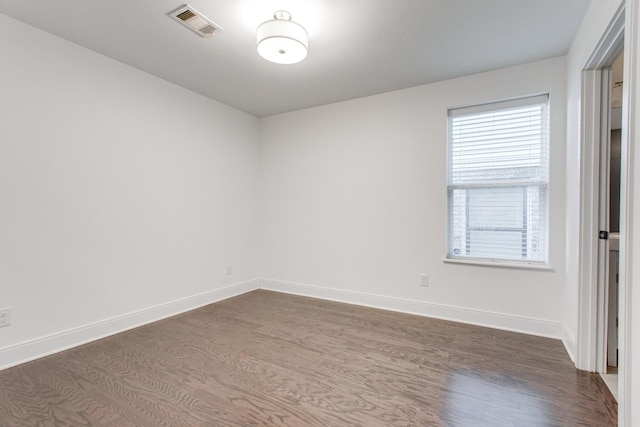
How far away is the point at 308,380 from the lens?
2027 mm

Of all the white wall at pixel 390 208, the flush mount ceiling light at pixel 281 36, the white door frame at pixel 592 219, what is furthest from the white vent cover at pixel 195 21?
the white door frame at pixel 592 219

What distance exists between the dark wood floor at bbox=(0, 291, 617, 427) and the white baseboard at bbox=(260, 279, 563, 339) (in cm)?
13

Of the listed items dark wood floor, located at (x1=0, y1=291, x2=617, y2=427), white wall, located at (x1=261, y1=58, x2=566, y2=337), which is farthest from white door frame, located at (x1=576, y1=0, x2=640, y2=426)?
white wall, located at (x1=261, y1=58, x2=566, y2=337)

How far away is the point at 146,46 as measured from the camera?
2539 millimetres

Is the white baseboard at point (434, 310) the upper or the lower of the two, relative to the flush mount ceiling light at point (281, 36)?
lower

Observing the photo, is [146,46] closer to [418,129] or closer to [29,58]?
[29,58]

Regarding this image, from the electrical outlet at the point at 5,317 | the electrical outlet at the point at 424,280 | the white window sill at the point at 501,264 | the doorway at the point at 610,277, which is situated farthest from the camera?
the electrical outlet at the point at 424,280

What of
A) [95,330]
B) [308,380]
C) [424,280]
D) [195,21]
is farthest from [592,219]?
[95,330]

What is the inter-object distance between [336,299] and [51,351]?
107 inches

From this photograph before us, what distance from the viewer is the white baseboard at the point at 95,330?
7.25ft

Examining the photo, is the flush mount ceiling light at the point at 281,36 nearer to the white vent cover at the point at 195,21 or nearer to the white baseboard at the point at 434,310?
the white vent cover at the point at 195,21

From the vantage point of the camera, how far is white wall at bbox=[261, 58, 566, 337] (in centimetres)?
278

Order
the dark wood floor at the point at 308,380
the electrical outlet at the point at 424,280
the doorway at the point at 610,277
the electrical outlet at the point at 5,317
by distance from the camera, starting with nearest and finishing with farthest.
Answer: the dark wood floor at the point at 308,380 < the doorway at the point at 610,277 < the electrical outlet at the point at 5,317 < the electrical outlet at the point at 424,280

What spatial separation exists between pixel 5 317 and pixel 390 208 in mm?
3408
